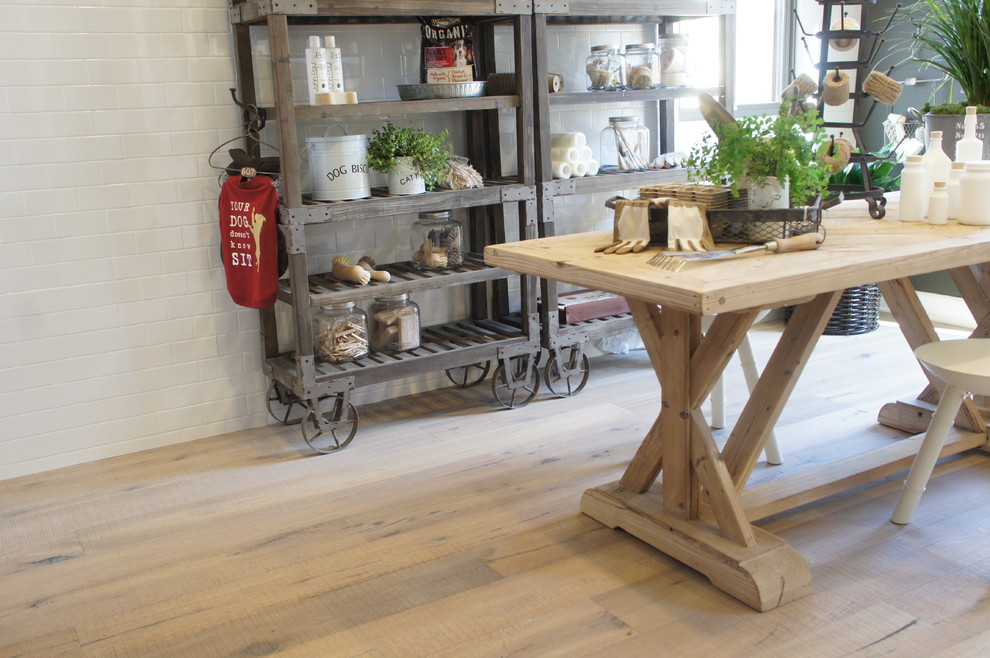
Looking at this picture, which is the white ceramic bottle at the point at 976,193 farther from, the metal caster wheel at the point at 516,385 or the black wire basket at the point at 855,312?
the black wire basket at the point at 855,312

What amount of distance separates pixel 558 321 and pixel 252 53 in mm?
1733

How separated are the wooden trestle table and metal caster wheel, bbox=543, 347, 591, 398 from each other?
128 cm

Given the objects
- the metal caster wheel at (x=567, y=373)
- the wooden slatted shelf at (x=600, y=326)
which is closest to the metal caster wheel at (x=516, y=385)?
the metal caster wheel at (x=567, y=373)

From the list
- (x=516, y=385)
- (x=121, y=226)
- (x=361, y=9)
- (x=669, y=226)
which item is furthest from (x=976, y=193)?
(x=121, y=226)

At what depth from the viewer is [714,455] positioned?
2686 millimetres

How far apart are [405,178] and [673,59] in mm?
1471

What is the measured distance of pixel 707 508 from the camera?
2.88 meters

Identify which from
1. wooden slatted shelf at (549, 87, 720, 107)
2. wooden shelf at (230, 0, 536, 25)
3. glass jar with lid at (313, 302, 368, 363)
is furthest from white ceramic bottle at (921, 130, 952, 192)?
glass jar with lid at (313, 302, 368, 363)

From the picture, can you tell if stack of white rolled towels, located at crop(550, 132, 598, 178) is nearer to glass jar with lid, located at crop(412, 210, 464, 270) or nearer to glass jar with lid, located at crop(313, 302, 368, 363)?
glass jar with lid, located at crop(412, 210, 464, 270)

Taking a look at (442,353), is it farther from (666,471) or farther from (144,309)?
(666,471)

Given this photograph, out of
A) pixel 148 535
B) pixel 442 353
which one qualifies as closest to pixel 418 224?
pixel 442 353

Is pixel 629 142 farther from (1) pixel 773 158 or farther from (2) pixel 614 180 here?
(1) pixel 773 158

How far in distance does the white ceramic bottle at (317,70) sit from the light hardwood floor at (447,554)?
1.39 metres

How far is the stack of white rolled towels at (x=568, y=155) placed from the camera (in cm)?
434
